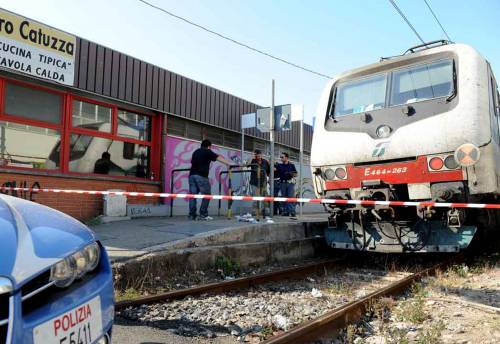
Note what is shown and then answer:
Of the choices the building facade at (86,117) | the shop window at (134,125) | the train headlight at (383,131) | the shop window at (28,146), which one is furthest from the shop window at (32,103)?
the train headlight at (383,131)

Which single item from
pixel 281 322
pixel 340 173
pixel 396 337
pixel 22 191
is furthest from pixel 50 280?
pixel 22 191

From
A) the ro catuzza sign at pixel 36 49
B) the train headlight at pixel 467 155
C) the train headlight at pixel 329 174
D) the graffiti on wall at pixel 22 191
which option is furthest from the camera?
the graffiti on wall at pixel 22 191

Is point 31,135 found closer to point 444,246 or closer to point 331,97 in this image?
point 331,97

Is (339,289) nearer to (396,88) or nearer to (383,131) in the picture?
(383,131)

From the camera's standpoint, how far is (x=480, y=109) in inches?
226

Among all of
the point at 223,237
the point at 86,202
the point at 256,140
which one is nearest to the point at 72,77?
the point at 86,202

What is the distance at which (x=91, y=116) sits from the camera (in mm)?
9508

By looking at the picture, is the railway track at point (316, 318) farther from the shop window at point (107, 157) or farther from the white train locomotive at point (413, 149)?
the shop window at point (107, 157)

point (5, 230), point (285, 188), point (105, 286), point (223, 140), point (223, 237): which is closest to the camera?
point (5, 230)

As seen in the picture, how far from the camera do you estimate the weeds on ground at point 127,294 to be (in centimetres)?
430

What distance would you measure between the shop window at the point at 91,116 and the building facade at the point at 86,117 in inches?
0.9

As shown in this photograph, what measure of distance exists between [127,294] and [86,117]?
6.05 metres

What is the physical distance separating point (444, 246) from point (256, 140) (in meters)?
9.31

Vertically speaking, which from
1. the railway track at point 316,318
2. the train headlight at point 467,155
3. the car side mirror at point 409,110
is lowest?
the railway track at point 316,318
